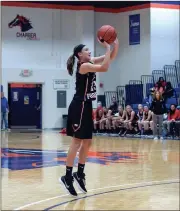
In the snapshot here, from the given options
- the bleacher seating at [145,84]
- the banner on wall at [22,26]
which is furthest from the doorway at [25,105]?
the bleacher seating at [145,84]

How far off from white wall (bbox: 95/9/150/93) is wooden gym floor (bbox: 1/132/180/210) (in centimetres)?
1255

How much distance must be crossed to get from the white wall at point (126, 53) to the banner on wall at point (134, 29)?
193mm

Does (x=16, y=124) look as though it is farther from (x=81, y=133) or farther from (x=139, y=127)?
(x=81, y=133)

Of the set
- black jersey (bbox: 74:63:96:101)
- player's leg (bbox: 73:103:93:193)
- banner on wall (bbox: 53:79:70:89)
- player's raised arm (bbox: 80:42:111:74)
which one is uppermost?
banner on wall (bbox: 53:79:70:89)

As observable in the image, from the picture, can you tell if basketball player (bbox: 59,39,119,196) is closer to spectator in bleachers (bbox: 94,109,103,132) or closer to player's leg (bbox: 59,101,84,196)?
player's leg (bbox: 59,101,84,196)

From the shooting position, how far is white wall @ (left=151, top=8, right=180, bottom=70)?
78.9ft

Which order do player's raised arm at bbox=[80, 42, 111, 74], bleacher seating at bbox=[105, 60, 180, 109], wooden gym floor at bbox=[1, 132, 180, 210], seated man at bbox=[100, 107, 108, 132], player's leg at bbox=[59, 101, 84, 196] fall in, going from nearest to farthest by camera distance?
wooden gym floor at bbox=[1, 132, 180, 210]
player's raised arm at bbox=[80, 42, 111, 74]
player's leg at bbox=[59, 101, 84, 196]
seated man at bbox=[100, 107, 108, 132]
bleacher seating at bbox=[105, 60, 180, 109]

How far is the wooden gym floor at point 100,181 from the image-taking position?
18.7 ft

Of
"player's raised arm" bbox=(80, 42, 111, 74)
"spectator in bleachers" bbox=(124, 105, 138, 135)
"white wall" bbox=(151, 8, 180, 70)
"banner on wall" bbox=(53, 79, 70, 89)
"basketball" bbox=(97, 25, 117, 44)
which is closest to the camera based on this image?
"player's raised arm" bbox=(80, 42, 111, 74)

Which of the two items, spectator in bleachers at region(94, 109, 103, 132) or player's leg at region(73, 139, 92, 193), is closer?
player's leg at region(73, 139, 92, 193)

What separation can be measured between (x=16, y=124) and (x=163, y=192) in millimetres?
20242

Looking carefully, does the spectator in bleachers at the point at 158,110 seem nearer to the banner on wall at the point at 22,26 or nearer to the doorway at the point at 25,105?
the doorway at the point at 25,105

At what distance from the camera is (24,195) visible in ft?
20.7

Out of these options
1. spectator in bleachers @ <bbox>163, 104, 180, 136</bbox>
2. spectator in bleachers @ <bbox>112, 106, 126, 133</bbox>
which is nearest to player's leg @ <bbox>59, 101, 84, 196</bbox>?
spectator in bleachers @ <bbox>163, 104, 180, 136</bbox>
